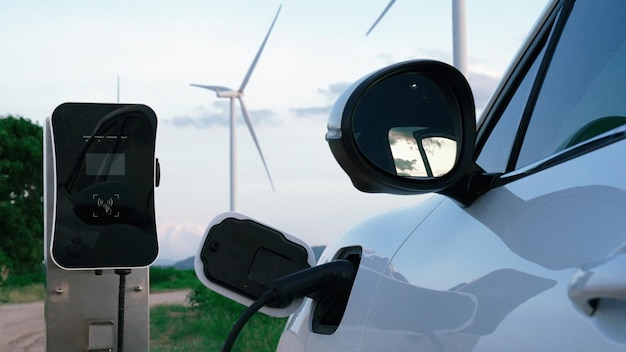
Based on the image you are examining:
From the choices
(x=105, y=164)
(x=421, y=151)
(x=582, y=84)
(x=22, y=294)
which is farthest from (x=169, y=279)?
(x=582, y=84)

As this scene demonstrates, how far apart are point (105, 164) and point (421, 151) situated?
110 inches

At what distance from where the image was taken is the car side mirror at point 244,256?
2.27 meters

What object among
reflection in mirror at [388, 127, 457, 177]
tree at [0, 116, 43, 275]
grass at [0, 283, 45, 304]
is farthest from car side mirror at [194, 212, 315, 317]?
tree at [0, 116, 43, 275]

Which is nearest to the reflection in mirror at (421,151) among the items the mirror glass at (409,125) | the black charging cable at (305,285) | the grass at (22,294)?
the mirror glass at (409,125)

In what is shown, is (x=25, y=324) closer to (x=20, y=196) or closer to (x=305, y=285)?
(x=20, y=196)

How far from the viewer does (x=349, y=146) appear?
1417 millimetres

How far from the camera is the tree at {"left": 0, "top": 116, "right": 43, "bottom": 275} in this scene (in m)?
34.4

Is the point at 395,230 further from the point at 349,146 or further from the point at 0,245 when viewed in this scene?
the point at 0,245

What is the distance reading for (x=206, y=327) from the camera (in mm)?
15062

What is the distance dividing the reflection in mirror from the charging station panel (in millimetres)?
2730

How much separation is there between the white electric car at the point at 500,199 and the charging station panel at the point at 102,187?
2304 mm

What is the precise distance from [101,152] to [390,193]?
2845 millimetres

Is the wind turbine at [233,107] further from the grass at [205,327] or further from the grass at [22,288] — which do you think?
the grass at [22,288]

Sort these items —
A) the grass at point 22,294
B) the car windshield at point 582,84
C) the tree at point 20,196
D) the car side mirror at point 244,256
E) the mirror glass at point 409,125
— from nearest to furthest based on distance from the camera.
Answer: the car windshield at point 582,84 → the mirror glass at point 409,125 → the car side mirror at point 244,256 → the grass at point 22,294 → the tree at point 20,196
